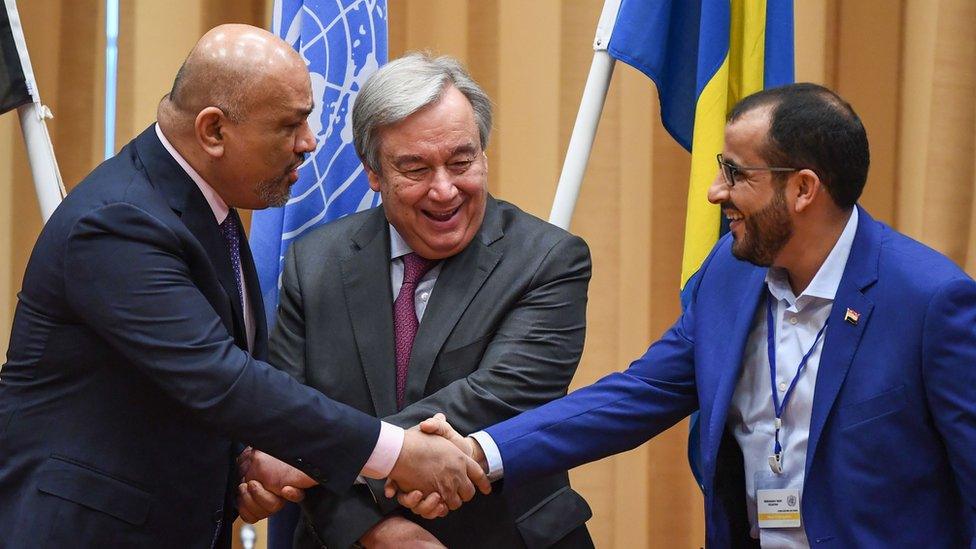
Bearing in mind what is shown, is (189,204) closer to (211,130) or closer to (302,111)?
(211,130)

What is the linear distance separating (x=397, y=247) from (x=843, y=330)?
1.02m

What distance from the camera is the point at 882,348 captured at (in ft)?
7.66

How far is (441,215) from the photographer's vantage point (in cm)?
276


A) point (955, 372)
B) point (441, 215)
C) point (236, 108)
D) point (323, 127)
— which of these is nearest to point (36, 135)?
point (323, 127)

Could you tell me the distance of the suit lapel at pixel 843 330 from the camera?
2365 mm

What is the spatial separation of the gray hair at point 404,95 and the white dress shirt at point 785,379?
79 cm

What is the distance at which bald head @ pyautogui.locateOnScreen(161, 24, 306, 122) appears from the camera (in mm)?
2502

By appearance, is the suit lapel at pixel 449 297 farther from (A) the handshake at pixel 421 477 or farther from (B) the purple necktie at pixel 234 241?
(B) the purple necktie at pixel 234 241

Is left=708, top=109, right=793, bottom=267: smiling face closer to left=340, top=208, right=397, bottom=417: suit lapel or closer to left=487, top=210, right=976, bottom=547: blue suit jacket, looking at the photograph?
left=487, top=210, right=976, bottom=547: blue suit jacket

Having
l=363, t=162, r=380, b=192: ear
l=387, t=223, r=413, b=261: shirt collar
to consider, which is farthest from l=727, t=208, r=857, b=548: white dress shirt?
l=363, t=162, r=380, b=192: ear

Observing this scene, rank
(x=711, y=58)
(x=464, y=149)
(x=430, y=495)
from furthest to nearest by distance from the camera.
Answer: (x=711, y=58) → (x=464, y=149) → (x=430, y=495)

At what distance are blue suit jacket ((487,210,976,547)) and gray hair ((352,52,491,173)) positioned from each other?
761mm

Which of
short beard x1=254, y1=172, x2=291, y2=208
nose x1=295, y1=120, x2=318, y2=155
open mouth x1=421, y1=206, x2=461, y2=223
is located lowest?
open mouth x1=421, y1=206, x2=461, y2=223

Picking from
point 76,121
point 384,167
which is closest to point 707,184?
point 384,167
